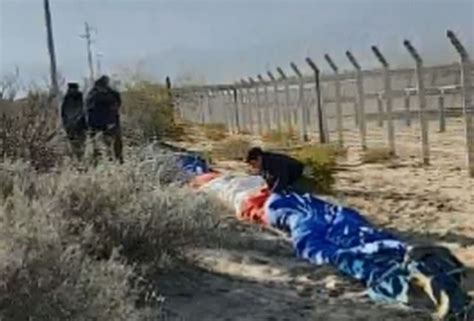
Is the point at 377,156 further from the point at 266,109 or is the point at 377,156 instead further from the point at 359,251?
the point at 266,109

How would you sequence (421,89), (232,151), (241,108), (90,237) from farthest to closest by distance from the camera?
(241,108) < (232,151) < (421,89) < (90,237)

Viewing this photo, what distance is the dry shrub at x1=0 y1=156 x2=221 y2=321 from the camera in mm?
6094

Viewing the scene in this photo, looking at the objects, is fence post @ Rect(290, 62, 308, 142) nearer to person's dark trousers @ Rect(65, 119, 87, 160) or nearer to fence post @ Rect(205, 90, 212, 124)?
person's dark trousers @ Rect(65, 119, 87, 160)

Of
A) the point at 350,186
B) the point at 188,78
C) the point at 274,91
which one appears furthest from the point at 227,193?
the point at 188,78

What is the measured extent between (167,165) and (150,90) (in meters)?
21.0

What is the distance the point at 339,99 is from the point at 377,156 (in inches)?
146

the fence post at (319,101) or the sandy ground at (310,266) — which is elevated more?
the fence post at (319,101)

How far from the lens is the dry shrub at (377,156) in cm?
2012

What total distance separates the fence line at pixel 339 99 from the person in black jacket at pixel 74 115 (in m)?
5.32

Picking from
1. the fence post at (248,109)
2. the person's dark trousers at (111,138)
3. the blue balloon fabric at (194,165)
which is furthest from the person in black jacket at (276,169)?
the fence post at (248,109)

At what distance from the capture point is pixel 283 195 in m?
11.9

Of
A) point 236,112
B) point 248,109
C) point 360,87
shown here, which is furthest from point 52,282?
point 236,112

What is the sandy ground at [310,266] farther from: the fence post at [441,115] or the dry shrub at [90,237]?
the fence post at [441,115]

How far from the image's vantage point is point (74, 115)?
16.8m
